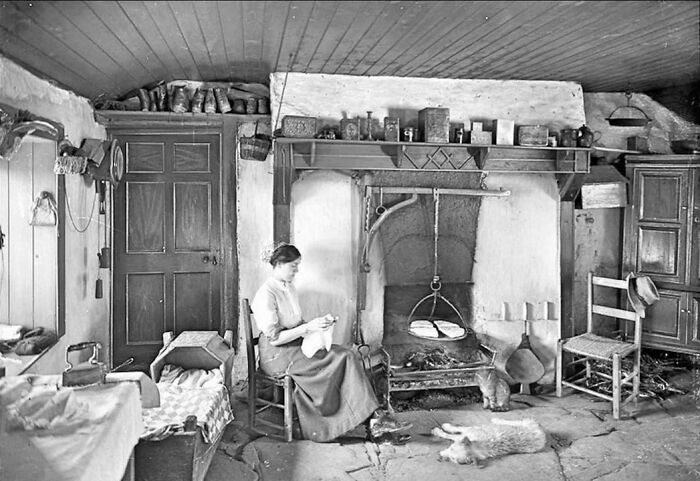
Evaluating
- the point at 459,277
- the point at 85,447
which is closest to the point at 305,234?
the point at 459,277

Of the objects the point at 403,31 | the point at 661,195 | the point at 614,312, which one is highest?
the point at 403,31

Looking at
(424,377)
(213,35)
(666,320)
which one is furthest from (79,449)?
(666,320)

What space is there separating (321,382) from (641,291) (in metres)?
2.15

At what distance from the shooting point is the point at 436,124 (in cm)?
388

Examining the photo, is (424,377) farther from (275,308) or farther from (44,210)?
(44,210)

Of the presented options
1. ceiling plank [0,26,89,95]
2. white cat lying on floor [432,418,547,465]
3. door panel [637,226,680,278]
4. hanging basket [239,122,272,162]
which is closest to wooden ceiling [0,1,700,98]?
ceiling plank [0,26,89,95]

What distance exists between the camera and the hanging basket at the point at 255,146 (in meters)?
3.84

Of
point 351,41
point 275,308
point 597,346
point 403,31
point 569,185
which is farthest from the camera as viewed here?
point 569,185

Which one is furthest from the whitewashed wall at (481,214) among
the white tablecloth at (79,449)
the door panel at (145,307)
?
the white tablecloth at (79,449)

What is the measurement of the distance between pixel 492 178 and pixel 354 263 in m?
1.05

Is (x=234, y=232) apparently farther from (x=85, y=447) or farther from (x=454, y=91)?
(x=85, y=447)

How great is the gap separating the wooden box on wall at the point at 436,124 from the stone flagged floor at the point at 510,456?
5.29ft

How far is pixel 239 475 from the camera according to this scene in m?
2.90

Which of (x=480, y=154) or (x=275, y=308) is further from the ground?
(x=480, y=154)
